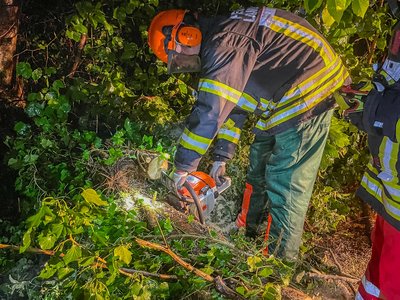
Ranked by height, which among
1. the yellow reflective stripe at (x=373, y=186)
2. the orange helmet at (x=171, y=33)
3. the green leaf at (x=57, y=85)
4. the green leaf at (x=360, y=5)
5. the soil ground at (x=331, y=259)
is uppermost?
the green leaf at (x=360, y=5)

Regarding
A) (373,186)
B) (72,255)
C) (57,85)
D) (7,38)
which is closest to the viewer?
(72,255)

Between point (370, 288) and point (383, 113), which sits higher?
point (383, 113)

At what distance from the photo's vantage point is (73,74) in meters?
3.75

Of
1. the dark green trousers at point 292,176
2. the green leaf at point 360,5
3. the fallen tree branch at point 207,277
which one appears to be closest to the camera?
the green leaf at point 360,5

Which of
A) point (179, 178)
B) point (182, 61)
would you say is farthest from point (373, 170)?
point (182, 61)

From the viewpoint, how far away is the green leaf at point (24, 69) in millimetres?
3385

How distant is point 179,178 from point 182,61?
0.77 m

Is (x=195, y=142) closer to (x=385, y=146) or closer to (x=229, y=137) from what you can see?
(x=229, y=137)

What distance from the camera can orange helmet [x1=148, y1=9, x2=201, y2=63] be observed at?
8.87ft

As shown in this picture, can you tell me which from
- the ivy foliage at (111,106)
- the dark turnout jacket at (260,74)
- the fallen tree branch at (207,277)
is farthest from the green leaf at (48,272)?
the dark turnout jacket at (260,74)

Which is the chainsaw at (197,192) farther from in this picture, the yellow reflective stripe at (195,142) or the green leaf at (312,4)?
the green leaf at (312,4)

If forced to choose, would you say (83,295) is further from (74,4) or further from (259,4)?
(259,4)

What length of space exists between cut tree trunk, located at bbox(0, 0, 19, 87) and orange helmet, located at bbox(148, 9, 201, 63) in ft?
3.88

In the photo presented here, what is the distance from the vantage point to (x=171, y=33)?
276 cm
